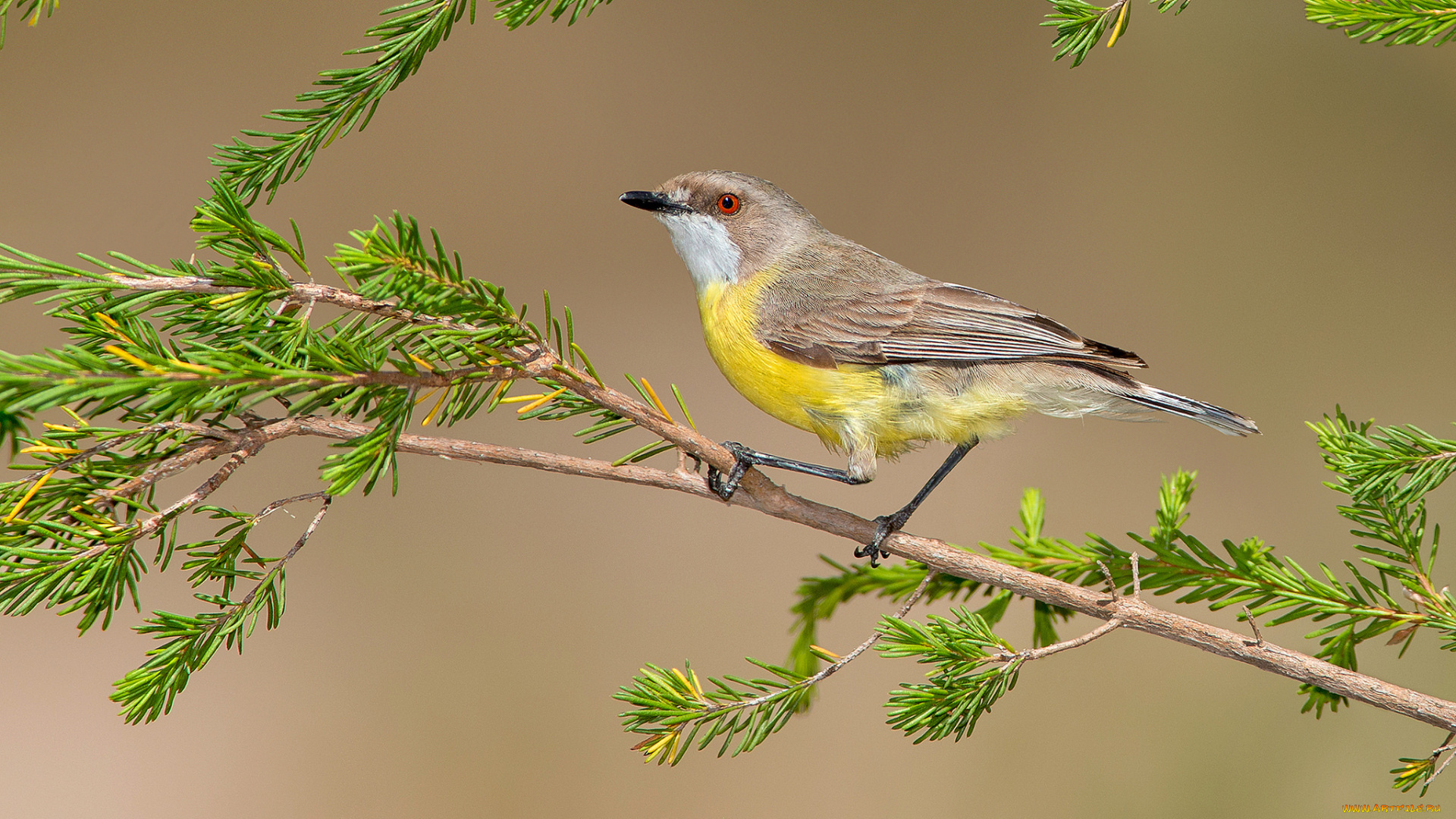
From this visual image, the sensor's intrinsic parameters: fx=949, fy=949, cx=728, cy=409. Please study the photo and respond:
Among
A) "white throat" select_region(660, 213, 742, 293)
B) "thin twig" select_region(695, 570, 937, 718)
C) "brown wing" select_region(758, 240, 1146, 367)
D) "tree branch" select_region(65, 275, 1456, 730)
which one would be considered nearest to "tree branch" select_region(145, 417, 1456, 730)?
"tree branch" select_region(65, 275, 1456, 730)

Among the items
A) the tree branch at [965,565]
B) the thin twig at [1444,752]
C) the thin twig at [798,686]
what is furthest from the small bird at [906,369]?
the thin twig at [1444,752]

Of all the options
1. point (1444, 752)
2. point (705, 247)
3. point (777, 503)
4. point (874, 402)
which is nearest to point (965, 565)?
point (777, 503)

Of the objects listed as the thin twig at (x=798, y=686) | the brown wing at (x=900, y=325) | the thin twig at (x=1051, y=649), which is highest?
the brown wing at (x=900, y=325)

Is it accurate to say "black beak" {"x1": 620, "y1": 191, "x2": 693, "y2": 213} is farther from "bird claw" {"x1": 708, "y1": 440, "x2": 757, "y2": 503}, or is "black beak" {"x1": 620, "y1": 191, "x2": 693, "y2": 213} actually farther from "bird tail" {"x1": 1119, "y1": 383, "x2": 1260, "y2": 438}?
Result: "bird tail" {"x1": 1119, "y1": 383, "x2": 1260, "y2": 438}

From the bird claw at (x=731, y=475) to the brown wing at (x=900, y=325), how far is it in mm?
477

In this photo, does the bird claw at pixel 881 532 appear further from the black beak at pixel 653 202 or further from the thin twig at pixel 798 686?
the black beak at pixel 653 202

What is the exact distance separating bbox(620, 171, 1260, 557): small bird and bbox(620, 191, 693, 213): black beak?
12.6 inches

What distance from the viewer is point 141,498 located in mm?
1264

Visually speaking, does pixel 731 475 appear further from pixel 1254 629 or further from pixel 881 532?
pixel 1254 629

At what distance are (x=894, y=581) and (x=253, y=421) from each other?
1.34 metres

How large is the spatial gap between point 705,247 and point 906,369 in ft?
2.30

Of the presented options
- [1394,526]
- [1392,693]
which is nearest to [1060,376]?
[1394,526]

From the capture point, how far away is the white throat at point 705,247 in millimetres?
2566

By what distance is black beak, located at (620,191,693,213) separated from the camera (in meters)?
2.51
